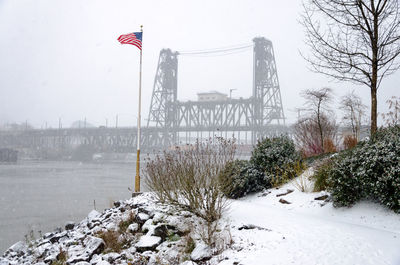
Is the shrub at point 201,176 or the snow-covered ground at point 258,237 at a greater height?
the shrub at point 201,176

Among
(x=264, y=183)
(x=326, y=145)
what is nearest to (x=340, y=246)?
(x=264, y=183)

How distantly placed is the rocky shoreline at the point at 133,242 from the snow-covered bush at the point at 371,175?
2.77m

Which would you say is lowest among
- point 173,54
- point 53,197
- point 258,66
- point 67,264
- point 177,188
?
point 53,197

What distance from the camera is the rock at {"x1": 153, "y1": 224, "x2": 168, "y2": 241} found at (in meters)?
5.67

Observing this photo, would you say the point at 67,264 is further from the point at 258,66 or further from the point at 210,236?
the point at 258,66

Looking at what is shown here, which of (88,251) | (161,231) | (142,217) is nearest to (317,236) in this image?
(161,231)

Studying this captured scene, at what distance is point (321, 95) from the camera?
13773mm

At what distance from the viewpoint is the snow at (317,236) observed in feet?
13.4

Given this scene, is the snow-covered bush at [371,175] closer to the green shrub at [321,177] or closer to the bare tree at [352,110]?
the green shrub at [321,177]

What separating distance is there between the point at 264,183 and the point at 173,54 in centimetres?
6352

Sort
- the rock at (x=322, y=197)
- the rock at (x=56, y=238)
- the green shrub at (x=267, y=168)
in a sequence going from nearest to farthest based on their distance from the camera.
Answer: the rock at (x=322, y=197)
the rock at (x=56, y=238)
the green shrub at (x=267, y=168)

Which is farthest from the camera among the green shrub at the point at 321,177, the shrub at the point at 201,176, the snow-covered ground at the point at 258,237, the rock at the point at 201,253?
the green shrub at the point at 321,177

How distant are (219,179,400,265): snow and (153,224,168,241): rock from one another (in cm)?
121

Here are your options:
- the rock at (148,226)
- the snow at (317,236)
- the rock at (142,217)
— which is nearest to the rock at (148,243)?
the rock at (148,226)
